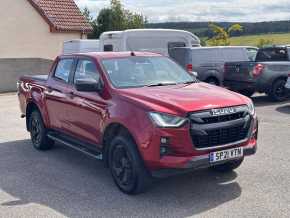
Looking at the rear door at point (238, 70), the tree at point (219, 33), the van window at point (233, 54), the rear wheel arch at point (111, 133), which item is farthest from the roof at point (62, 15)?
the rear wheel arch at point (111, 133)

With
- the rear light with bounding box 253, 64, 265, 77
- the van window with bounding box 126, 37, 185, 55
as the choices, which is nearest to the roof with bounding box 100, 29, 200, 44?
the van window with bounding box 126, 37, 185, 55

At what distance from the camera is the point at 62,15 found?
2519 cm

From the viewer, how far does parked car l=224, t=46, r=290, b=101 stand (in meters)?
13.7

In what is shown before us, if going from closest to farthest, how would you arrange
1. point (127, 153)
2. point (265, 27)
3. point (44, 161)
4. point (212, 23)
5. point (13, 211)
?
point (13, 211) < point (127, 153) < point (44, 161) < point (212, 23) < point (265, 27)

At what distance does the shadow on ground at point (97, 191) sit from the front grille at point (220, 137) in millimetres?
664

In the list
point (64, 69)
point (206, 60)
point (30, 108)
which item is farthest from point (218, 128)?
point (206, 60)

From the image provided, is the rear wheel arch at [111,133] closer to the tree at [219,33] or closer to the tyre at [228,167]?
the tyre at [228,167]

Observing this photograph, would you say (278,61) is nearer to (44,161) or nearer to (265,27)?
(44,161)

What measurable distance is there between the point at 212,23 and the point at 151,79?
106 ft

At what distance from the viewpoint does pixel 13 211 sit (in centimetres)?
536

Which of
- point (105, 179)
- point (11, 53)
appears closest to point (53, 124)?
point (105, 179)

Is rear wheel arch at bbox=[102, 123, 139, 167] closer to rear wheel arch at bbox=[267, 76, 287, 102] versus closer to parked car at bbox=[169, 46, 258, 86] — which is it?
parked car at bbox=[169, 46, 258, 86]

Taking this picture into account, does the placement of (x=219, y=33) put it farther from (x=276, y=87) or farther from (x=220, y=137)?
(x=220, y=137)

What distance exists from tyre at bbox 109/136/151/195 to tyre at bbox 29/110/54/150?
2.50m
